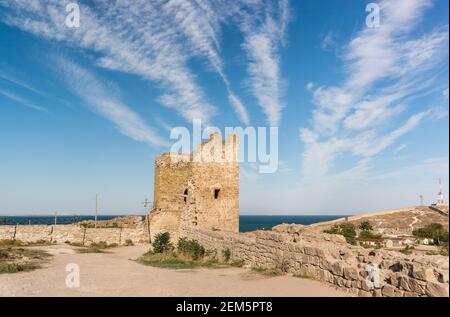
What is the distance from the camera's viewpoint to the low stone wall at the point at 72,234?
23469mm

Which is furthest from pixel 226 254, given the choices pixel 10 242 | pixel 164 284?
pixel 10 242

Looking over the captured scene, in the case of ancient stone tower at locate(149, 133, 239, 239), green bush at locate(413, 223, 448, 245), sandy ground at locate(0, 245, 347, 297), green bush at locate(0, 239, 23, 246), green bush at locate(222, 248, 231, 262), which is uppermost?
ancient stone tower at locate(149, 133, 239, 239)

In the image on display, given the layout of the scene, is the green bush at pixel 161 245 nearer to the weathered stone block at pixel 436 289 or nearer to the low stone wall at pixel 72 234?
the low stone wall at pixel 72 234

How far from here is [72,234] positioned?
2458 centimetres

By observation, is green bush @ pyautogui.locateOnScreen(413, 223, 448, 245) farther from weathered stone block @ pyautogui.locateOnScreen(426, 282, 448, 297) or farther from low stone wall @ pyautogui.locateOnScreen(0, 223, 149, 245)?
low stone wall @ pyautogui.locateOnScreen(0, 223, 149, 245)

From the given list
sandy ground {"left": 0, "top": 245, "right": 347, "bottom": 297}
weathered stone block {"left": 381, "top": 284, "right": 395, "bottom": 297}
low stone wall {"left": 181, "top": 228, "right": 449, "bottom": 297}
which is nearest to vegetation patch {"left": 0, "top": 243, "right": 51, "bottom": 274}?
sandy ground {"left": 0, "top": 245, "right": 347, "bottom": 297}

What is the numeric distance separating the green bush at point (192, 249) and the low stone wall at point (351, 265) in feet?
7.73

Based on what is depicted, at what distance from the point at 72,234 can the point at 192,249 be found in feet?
43.9

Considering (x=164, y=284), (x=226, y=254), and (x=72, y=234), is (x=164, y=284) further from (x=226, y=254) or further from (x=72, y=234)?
(x=72, y=234)

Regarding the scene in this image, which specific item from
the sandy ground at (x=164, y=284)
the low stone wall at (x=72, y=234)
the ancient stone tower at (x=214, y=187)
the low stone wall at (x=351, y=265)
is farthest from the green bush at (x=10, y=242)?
the low stone wall at (x=351, y=265)

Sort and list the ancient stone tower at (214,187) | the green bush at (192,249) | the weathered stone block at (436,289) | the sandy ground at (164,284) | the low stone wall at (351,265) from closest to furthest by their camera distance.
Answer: the weathered stone block at (436,289) → the low stone wall at (351,265) → the sandy ground at (164,284) → the green bush at (192,249) → the ancient stone tower at (214,187)

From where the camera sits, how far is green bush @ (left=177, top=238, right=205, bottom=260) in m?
14.7

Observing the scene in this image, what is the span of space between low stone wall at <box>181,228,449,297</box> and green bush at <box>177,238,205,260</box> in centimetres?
236
